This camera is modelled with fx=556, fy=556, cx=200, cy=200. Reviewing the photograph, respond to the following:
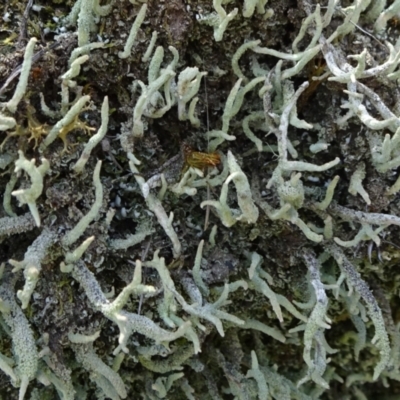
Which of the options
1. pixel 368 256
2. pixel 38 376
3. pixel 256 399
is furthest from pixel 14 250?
pixel 368 256

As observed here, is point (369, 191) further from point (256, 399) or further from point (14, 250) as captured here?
point (14, 250)

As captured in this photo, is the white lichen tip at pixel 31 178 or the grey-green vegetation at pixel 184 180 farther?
the grey-green vegetation at pixel 184 180

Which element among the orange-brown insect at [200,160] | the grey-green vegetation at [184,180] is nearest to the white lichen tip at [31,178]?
the grey-green vegetation at [184,180]

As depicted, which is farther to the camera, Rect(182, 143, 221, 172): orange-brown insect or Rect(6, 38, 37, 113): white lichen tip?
Rect(182, 143, 221, 172): orange-brown insect

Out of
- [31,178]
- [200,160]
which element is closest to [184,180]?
[200,160]

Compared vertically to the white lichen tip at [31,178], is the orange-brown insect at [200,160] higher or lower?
lower

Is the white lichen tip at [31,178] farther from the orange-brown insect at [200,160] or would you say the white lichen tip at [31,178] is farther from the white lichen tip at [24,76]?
the orange-brown insect at [200,160]

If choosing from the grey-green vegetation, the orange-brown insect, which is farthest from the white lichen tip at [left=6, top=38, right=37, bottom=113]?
the orange-brown insect

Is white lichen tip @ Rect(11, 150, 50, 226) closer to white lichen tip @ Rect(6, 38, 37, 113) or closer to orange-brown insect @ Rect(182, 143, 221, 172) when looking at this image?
white lichen tip @ Rect(6, 38, 37, 113)

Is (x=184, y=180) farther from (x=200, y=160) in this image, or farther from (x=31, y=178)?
(x=31, y=178)
